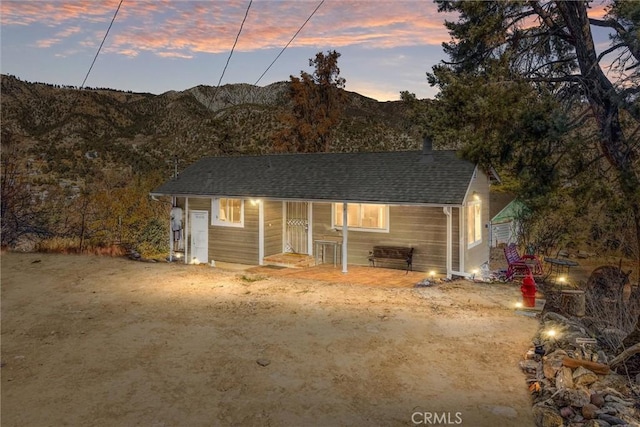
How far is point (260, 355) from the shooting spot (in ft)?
20.1

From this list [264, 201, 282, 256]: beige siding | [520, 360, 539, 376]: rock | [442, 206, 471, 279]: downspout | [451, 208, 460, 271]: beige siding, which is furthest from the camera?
[264, 201, 282, 256]: beige siding

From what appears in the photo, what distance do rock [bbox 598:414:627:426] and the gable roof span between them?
754cm

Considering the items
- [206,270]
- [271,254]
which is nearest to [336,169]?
[271,254]

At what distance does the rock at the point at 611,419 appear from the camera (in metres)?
4.10

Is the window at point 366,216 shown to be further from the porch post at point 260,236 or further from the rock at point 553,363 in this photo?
the rock at point 553,363

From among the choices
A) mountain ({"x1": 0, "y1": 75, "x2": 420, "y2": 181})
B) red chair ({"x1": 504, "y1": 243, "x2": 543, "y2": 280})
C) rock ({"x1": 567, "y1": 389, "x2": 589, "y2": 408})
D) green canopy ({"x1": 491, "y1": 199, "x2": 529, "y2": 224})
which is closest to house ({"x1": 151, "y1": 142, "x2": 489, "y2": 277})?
red chair ({"x1": 504, "y1": 243, "x2": 543, "y2": 280})

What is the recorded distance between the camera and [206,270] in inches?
507

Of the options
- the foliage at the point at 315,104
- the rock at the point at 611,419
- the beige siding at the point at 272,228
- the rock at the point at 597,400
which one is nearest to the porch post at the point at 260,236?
the beige siding at the point at 272,228

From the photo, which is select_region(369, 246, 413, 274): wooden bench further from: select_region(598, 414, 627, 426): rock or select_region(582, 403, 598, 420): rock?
select_region(598, 414, 627, 426): rock

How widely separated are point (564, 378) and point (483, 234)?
10.1 meters

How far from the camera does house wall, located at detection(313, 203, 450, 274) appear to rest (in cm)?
1278

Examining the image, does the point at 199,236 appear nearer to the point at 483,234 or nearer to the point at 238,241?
the point at 238,241

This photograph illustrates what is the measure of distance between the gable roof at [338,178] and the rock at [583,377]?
6540 millimetres

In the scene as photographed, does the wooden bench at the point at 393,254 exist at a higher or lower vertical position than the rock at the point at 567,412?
higher
